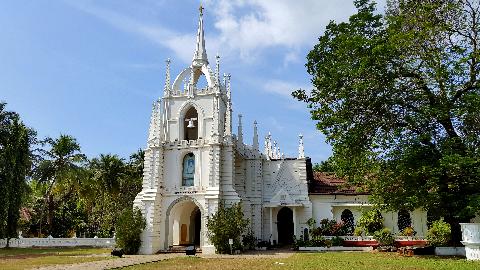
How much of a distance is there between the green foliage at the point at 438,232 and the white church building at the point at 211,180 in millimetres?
2477

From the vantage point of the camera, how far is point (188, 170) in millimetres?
31812

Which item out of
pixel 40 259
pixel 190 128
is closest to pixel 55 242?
pixel 40 259

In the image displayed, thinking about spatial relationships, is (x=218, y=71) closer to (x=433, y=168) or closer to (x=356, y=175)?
(x=356, y=175)

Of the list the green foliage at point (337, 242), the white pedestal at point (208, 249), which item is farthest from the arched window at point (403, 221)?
the white pedestal at point (208, 249)

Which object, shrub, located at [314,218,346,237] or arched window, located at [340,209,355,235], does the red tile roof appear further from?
shrub, located at [314,218,346,237]

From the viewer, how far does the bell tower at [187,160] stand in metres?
30.1

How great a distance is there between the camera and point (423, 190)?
2117 cm

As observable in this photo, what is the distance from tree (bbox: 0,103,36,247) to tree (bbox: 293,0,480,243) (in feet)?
82.3

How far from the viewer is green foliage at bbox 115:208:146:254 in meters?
29.0

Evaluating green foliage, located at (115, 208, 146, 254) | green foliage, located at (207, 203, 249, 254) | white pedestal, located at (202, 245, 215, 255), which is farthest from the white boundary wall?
green foliage, located at (207, 203, 249, 254)

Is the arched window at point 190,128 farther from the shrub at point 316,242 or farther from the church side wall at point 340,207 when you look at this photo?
the shrub at point 316,242

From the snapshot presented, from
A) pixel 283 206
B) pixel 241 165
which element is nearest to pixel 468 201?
pixel 283 206

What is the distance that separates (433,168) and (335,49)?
24.7 feet

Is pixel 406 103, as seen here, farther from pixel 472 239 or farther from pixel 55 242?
pixel 55 242
